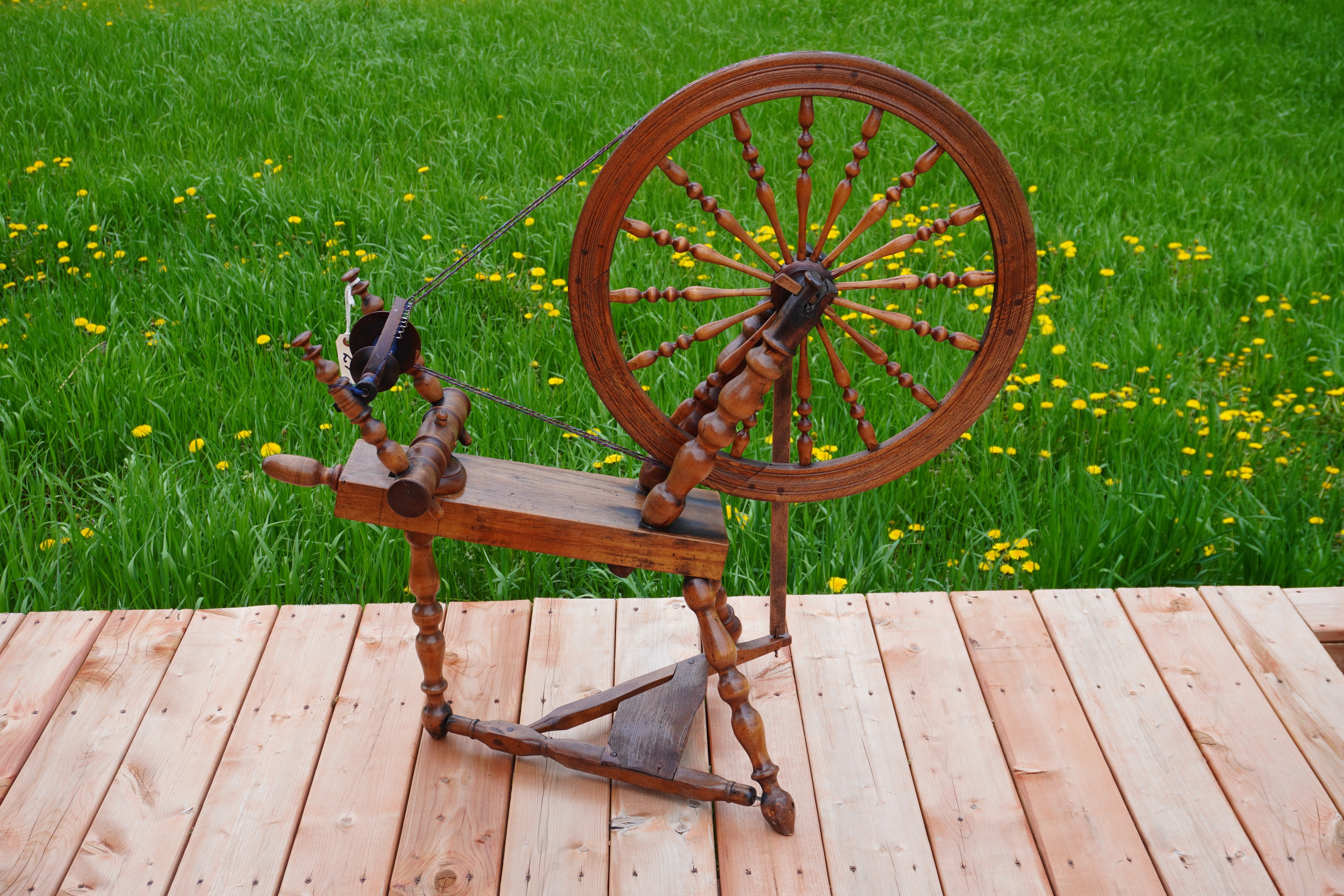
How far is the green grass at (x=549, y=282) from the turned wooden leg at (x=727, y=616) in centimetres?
45

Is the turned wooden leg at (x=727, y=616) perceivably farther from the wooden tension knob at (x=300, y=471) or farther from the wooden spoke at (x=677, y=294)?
the wooden tension knob at (x=300, y=471)

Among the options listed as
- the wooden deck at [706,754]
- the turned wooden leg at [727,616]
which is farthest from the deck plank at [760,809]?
the turned wooden leg at [727,616]

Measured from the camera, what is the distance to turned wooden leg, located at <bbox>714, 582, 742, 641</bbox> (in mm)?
2098

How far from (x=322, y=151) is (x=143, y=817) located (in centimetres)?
341

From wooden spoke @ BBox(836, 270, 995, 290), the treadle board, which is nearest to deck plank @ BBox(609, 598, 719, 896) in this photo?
the treadle board

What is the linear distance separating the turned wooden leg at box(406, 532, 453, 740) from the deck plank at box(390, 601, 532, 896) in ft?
0.22

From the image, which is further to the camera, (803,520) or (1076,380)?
(1076,380)

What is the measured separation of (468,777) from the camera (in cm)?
198

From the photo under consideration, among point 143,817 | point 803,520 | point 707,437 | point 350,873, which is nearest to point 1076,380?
point 803,520

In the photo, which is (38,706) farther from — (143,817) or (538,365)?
(538,365)

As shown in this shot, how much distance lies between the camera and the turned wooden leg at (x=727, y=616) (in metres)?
2.10

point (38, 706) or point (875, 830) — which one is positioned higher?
point (875, 830)

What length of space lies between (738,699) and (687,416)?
507 mm

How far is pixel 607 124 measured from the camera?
15.9ft
